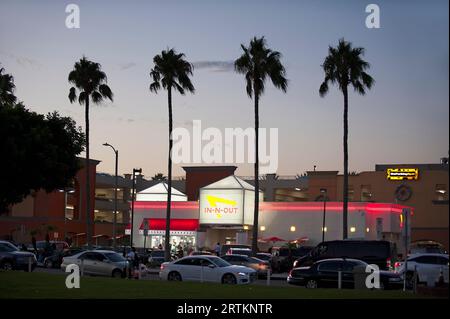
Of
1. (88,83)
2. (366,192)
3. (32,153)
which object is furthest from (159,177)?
(32,153)

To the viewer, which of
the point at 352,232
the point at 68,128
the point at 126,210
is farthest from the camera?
the point at 126,210

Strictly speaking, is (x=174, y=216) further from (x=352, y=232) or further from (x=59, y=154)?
(x=59, y=154)

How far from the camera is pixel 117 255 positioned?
1740 inches

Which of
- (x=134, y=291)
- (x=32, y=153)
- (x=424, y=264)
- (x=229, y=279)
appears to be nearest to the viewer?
(x=134, y=291)

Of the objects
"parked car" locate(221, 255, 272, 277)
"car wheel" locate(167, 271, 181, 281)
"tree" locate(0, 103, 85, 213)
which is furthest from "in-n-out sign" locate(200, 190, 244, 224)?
"car wheel" locate(167, 271, 181, 281)

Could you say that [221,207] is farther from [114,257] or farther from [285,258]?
[114,257]

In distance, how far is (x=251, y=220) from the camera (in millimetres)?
79312

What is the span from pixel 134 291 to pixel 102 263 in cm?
1583

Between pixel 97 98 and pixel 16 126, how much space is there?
2627cm

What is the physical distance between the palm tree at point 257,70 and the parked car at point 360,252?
54.7ft

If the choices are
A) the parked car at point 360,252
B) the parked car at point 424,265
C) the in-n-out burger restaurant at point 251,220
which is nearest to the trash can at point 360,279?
the parked car at point 424,265

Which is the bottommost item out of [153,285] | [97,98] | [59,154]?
[153,285]

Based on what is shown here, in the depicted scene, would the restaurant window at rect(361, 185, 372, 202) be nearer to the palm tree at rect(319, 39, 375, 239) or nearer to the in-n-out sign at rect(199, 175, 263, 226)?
the in-n-out sign at rect(199, 175, 263, 226)
